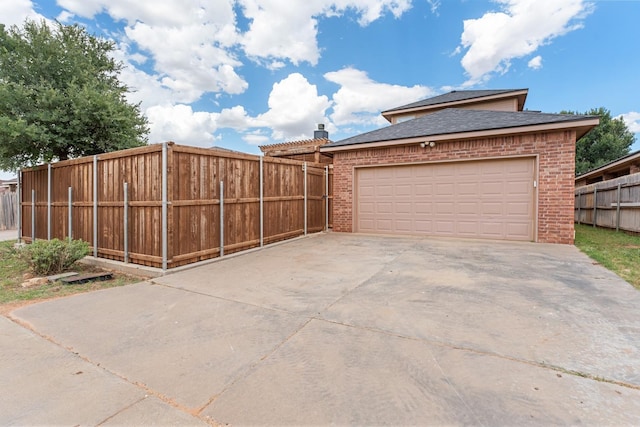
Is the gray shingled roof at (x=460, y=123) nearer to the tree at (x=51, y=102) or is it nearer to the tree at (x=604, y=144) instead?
the tree at (x=51, y=102)

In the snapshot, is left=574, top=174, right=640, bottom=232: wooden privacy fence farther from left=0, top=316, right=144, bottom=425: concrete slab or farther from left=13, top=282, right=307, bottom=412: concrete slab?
left=0, top=316, right=144, bottom=425: concrete slab

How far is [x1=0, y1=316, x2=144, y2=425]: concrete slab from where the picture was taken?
5.79ft

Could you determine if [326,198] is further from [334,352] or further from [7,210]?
[7,210]

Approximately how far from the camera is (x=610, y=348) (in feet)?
7.98

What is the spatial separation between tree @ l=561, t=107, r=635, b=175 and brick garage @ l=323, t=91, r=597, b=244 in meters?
24.8

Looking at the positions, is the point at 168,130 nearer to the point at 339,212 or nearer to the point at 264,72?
the point at 264,72

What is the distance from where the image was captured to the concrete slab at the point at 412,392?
1695 mm

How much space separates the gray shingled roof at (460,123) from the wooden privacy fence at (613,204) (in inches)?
154

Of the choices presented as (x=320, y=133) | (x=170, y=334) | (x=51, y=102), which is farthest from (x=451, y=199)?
(x=51, y=102)

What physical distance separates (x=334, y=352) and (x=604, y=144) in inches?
1391

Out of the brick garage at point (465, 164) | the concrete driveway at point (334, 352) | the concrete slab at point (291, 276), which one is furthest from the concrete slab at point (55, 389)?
the brick garage at point (465, 164)

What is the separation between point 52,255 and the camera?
17.5 feet

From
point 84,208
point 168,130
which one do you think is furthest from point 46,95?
point 168,130

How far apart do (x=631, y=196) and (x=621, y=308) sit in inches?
358
